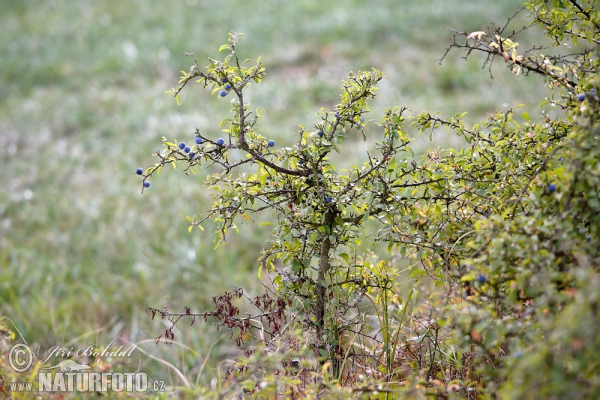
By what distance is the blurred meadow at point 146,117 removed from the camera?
4.56m

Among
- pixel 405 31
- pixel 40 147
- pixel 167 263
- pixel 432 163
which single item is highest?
pixel 405 31

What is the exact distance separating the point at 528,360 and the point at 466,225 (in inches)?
45.8

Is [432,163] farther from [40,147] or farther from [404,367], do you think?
[40,147]

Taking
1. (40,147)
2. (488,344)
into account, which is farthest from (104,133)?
(488,344)

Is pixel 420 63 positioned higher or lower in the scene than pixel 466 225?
higher

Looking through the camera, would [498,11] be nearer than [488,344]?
No

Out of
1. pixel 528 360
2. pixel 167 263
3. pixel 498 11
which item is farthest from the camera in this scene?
pixel 498 11

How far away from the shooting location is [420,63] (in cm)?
912

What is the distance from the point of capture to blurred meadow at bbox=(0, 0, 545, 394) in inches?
180

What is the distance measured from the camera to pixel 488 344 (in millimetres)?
1655

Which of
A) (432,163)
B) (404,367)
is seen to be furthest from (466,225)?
(404,367)

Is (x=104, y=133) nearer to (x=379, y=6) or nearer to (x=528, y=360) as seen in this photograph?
(x=379, y=6)

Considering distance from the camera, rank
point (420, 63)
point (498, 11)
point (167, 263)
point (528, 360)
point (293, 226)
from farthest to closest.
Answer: point (498, 11) < point (420, 63) < point (167, 263) < point (293, 226) < point (528, 360)

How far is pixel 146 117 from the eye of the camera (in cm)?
830
